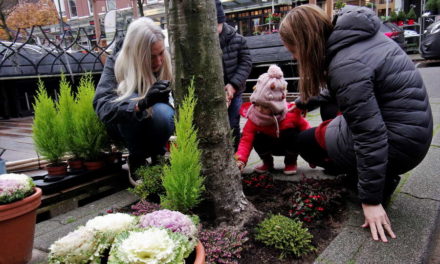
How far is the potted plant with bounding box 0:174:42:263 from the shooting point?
5.82 feet

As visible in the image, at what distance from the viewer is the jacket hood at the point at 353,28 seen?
1.82 meters

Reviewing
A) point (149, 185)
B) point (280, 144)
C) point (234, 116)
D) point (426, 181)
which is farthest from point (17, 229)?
point (426, 181)

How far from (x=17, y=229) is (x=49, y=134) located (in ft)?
3.32

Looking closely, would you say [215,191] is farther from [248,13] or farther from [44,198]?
[248,13]

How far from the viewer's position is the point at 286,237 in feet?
5.62

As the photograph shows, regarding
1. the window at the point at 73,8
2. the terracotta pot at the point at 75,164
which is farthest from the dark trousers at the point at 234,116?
the window at the point at 73,8

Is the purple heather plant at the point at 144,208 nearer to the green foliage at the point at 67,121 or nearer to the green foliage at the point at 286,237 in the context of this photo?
the green foliage at the point at 286,237

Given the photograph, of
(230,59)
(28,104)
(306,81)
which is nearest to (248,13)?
(28,104)

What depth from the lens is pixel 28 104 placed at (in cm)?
862

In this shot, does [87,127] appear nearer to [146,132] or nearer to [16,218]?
[146,132]

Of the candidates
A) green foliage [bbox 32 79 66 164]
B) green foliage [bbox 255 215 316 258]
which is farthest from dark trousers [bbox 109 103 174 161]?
green foliage [bbox 255 215 316 258]

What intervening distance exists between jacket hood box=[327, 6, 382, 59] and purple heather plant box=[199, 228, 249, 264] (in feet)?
3.72

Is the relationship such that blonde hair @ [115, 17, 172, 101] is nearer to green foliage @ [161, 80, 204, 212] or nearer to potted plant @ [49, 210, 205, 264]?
green foliage @ [161, 80, 204, 212]

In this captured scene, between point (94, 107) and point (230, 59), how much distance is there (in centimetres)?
151
